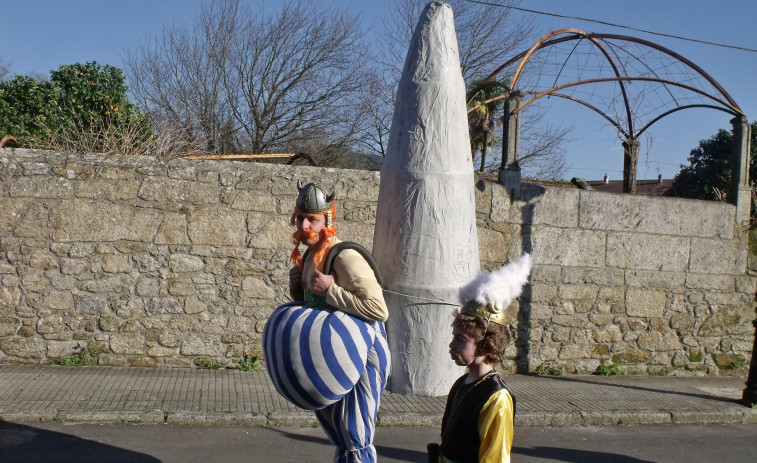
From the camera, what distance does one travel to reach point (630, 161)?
11.2 meters

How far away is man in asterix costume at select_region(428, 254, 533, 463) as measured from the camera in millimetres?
2672

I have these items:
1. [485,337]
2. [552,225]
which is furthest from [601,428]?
[485,337]

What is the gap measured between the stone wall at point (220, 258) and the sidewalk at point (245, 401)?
0.42 meters

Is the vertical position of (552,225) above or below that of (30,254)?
above

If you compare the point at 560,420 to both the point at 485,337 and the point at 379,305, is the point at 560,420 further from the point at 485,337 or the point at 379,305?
the point at 485,337

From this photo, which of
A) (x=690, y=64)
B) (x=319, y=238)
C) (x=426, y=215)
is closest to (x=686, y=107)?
(x=690, y=64)

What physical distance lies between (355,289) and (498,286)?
1073mm

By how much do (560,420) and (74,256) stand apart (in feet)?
17.7

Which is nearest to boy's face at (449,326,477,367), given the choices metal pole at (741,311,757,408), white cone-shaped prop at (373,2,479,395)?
white cone-shaped prop at (373,2,479,395)

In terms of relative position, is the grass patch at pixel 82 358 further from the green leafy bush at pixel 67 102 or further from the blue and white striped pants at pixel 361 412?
the blue and white striped pants at pixel 361 412

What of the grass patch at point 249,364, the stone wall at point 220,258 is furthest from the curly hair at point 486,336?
the grass patch at point 249,364

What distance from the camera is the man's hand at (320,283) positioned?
3.72 m

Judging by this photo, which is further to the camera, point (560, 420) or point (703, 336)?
point (703, 336)

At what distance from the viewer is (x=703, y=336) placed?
950cm
